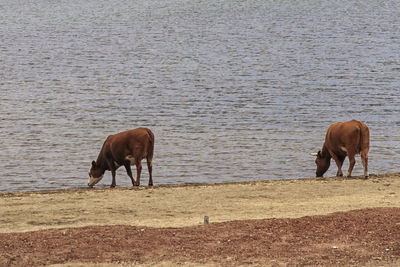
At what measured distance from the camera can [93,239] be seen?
528 inches

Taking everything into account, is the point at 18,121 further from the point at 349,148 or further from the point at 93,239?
the point at 93,239

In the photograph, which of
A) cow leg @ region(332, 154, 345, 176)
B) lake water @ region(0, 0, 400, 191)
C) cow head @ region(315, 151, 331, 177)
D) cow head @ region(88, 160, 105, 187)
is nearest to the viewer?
cow leg @ region(332, 154, 345, 176)

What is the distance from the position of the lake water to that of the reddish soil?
30.9ft

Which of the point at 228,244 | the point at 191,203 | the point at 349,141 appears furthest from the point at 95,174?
the point at 228,244

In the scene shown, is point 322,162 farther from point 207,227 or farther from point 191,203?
point 207,227

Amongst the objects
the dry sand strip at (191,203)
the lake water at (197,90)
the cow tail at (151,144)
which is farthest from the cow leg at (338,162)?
the cow tail at (151,144)

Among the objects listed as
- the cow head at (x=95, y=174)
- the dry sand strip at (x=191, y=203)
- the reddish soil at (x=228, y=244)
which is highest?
the reddish soil at (x=228, y=244)

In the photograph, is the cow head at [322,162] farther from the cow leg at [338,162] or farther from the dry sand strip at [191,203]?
the dry sand strip at [191,203]

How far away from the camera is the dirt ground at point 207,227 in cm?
1245

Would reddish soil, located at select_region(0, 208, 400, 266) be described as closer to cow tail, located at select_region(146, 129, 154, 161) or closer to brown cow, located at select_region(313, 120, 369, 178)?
brown cow, located at select_region(313, 120, 369, 178)

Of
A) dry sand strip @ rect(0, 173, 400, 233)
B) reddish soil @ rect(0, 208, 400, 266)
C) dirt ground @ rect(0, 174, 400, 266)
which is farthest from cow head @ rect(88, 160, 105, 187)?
reddish soil @ rect(0, 208, 400, 266)

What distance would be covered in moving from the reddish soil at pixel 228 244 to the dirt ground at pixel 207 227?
0.02 meters

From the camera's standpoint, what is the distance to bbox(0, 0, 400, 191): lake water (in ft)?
87.4

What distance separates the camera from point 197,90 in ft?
146
